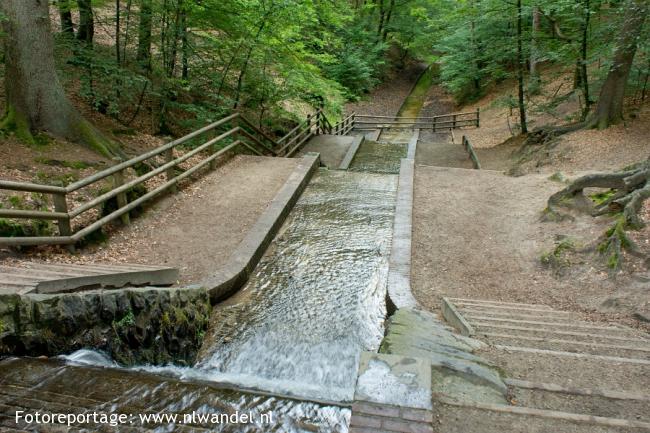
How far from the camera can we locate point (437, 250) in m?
7.73

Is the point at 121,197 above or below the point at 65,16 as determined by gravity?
below

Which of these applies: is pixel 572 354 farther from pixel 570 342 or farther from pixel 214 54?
pixel 214 54

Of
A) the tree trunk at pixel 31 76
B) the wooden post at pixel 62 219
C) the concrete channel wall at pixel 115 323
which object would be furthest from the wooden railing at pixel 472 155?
the wooden post at pixel 62 219

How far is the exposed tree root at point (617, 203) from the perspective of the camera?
20.3 feet

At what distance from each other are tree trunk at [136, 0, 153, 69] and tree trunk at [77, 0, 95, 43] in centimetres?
118

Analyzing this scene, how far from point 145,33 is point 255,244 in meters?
6.90

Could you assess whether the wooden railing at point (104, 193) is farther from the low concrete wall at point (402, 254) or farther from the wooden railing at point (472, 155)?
the wooden railing at point (472, 155)

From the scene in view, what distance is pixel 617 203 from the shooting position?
7.41m

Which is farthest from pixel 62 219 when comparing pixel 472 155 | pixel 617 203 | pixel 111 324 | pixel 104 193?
pixel 472 155

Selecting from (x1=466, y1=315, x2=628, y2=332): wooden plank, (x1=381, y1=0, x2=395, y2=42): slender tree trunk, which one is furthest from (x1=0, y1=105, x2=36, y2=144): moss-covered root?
(x1=381, y1=0, x2=395, y2=42): slender tree trunk

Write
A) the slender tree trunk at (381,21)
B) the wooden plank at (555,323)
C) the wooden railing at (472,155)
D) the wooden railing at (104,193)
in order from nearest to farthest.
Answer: the wooden plank at (555,323), the wooden railing at (104,193), the wooden railing at (472,155), the slender tree trunk at (381,21)

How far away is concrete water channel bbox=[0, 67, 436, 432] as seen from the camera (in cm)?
407

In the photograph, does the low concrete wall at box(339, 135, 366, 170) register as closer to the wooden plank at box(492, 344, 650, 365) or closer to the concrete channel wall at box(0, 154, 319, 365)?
the concrete channel wall at box(0, 154, 319, 365)

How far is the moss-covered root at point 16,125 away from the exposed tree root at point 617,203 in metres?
9.58
